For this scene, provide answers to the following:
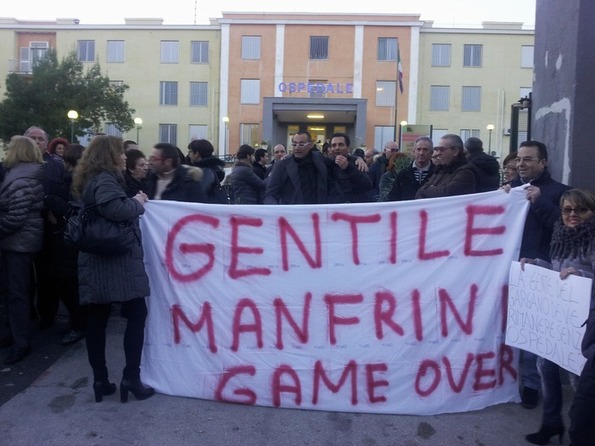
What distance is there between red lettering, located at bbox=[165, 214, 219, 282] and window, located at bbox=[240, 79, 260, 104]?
138 feet

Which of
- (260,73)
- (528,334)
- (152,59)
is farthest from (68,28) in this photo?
(528,334)

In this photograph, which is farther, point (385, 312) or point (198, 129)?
point (198, 129)

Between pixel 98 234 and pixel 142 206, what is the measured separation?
0.38 m

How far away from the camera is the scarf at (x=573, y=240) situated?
3.77m

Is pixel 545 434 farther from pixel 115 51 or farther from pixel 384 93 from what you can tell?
pixel 115 51

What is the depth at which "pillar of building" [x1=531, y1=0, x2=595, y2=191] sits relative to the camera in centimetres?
516

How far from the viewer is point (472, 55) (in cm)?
4638

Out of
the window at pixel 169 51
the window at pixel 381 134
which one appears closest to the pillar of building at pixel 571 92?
the window at pixel 381 134

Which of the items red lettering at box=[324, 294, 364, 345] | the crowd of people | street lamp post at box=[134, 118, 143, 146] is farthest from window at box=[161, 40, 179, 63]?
red lettering at box=[324, 294, 364, 345]

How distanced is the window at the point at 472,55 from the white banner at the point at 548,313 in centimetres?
4461

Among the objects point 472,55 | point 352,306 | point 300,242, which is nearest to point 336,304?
point 352,306

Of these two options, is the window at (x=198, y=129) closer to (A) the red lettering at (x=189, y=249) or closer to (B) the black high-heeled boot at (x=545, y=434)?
(A) the red lettering at (x=189, y=249)

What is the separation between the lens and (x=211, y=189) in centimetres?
594

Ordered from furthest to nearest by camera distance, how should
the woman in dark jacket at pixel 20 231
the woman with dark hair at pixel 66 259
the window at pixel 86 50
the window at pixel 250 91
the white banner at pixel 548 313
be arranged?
1. the window at pixel 86 50
2. the window at pixel 250 91
3. the woman with dark hair at pixel 66 259
4. the woman in dark jacket at pixel 20 231
5. the white banner at pixel 548 313
